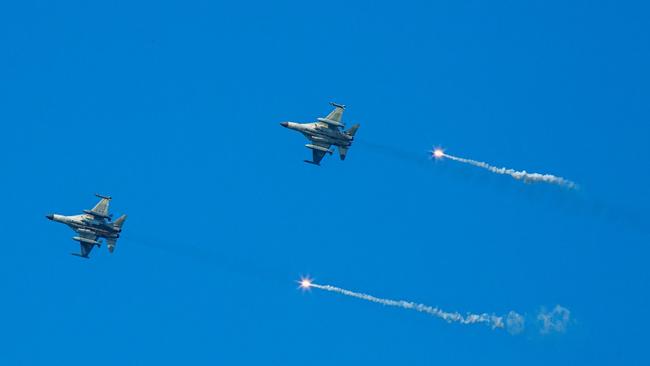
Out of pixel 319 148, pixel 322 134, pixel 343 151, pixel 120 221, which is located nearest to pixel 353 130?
pixel 343 151

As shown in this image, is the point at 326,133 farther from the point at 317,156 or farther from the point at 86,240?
the point at 86,240

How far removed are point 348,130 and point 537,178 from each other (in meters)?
15.3

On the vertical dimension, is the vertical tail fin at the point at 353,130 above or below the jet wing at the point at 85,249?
above

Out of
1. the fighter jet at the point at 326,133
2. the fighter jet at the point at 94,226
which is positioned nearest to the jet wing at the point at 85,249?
the fighter jet at the point at 94,226

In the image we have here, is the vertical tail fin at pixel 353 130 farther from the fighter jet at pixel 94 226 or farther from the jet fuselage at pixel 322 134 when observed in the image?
the fighter jet at pixel 94 226

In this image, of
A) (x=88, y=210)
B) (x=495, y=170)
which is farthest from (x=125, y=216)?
Result: (x=495, y=170)

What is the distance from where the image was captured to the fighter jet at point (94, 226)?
269 ft

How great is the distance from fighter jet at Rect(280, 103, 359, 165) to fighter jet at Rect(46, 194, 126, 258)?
52.7ft

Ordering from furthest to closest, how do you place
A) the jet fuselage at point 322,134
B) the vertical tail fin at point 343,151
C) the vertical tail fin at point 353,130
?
the vertical tail fin at point 343,151
the jet fuselage at point 322,134
the vertical tail fin at point 353,130

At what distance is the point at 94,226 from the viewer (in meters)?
82.7

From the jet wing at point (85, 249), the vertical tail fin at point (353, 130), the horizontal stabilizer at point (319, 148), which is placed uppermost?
the vertical tail fin at point (353, 130)

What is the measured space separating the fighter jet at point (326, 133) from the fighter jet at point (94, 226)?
16.1m

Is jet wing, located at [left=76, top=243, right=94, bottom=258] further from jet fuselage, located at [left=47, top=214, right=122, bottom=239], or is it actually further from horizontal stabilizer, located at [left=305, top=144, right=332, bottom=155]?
horizontal stabilizer, located at [left=305, top=144, right=332, bottom=155]

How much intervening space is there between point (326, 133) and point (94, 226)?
2027 cm
